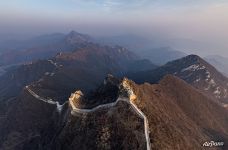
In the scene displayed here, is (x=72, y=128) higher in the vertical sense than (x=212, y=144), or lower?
higher

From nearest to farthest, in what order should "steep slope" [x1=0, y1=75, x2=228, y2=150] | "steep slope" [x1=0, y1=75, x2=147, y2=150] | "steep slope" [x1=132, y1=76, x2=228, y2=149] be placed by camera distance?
"steep slope" [x1=0, y1=75, x2=147, y2=150], "steep slope" [x1=0, y1=75, x2=228, y2=150], "steep slope" [x1=132, y1=76, x2=228, y2=149]

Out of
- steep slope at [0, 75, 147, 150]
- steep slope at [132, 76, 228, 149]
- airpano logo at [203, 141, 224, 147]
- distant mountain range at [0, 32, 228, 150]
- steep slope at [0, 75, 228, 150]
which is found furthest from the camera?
airpano logo at [203, 141, 224, 147]

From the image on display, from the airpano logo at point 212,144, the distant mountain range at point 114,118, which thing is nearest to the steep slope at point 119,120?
the distant mountain range at point 114,118

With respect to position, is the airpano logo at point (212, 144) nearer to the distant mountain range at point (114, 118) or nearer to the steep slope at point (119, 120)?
the distant mountain range at point (114, 118)

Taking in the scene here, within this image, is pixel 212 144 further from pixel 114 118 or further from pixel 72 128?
pixel 72 128

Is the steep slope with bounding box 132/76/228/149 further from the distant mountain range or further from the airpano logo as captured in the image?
the airpano logo

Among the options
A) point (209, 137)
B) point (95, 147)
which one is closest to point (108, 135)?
point (95, 147)

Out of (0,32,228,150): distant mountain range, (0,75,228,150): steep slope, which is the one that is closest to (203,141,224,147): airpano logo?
(0,32,228,150): distant mountain range

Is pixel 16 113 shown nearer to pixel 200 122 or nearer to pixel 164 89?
pixel 164 89

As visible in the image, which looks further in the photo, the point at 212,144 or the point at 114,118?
the point at 212,144

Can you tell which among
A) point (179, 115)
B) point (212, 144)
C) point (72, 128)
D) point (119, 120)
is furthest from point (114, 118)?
point (179, 115)

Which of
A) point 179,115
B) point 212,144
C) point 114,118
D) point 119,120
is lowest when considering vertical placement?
point 212,144
